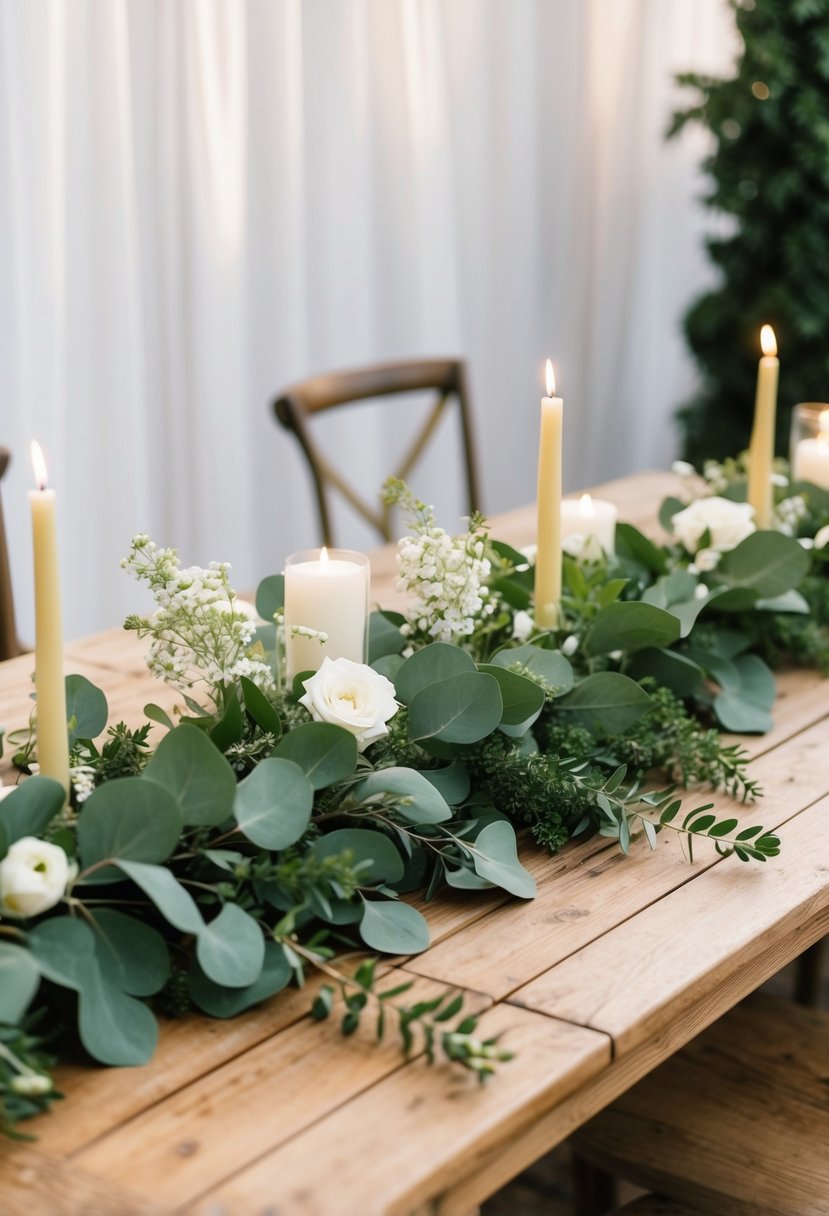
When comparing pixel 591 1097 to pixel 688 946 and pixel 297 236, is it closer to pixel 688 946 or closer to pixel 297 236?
pixel 688 946

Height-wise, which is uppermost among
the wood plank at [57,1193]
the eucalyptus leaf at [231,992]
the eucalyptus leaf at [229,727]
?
the eucalyptus leaf at [229,727]

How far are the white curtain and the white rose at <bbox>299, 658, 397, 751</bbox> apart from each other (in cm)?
167

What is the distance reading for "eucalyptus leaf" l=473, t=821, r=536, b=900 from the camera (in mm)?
898

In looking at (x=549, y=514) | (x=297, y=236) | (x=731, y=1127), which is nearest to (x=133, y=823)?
(x=549, y=514)

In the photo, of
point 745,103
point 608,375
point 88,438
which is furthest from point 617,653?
point 608,375

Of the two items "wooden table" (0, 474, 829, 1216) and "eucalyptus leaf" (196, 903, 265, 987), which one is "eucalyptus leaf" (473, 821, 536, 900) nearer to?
"wooden table" (0, 474, 829, 1216)

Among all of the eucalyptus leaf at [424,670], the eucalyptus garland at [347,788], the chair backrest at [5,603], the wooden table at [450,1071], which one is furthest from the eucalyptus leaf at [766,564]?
the chair backrest at [5,603]

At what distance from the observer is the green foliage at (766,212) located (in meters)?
3.03

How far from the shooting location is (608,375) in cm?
375

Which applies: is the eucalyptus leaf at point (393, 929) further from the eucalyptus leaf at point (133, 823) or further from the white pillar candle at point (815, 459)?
the white pillar candle at point (815, 459)

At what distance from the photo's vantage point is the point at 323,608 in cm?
104

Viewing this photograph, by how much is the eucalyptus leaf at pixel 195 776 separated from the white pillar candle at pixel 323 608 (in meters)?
0.25

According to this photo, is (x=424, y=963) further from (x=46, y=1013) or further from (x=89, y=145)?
(x=89, y=145)

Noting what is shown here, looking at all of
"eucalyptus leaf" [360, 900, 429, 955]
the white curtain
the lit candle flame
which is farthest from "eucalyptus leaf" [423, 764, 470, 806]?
the white curtain
